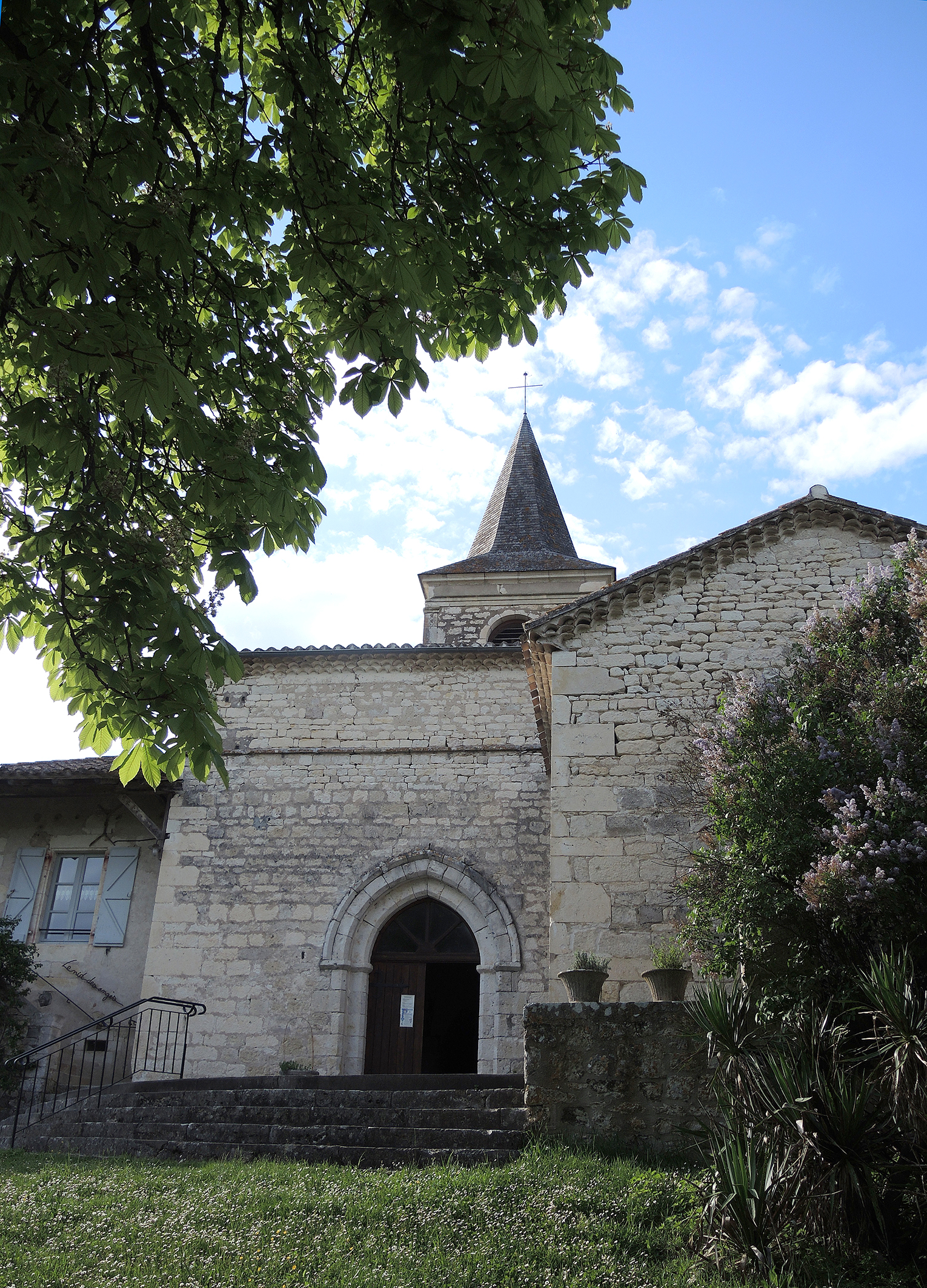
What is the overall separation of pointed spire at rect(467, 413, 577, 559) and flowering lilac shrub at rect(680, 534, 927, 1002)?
40.3ft

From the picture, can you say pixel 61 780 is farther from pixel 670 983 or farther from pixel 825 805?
pixel 825 805

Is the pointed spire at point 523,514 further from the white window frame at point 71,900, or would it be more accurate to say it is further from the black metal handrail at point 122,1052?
the black metal handrail at point 122,1052

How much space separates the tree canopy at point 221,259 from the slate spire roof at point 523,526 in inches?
574

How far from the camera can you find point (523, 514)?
72.4 feet

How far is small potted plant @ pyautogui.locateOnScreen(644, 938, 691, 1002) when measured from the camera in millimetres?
7965

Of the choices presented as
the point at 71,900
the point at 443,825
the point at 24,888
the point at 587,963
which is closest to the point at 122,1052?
the point at 71,900

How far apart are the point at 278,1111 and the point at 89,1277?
3294 mm

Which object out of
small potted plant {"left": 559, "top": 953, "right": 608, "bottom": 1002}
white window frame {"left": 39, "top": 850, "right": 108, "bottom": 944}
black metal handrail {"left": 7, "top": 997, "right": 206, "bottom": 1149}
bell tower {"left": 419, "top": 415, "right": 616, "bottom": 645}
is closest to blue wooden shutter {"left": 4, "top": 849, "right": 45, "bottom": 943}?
white window frame {"left": 39, "top": 850, "right": 108, "bottom": 944}

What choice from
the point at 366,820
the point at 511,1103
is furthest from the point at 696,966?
the point at 366,820

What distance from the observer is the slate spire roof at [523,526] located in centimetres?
1961

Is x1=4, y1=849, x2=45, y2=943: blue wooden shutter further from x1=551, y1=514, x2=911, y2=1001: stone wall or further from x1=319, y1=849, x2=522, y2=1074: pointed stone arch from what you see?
x1=551, y1=514, x2=911, y2=1001: stone wall

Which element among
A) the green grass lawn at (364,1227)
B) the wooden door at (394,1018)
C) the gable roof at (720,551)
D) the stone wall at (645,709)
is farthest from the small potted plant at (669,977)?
the wooden door at (394,1018)

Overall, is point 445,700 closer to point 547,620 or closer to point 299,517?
point 547,620

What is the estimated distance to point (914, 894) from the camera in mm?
5914
